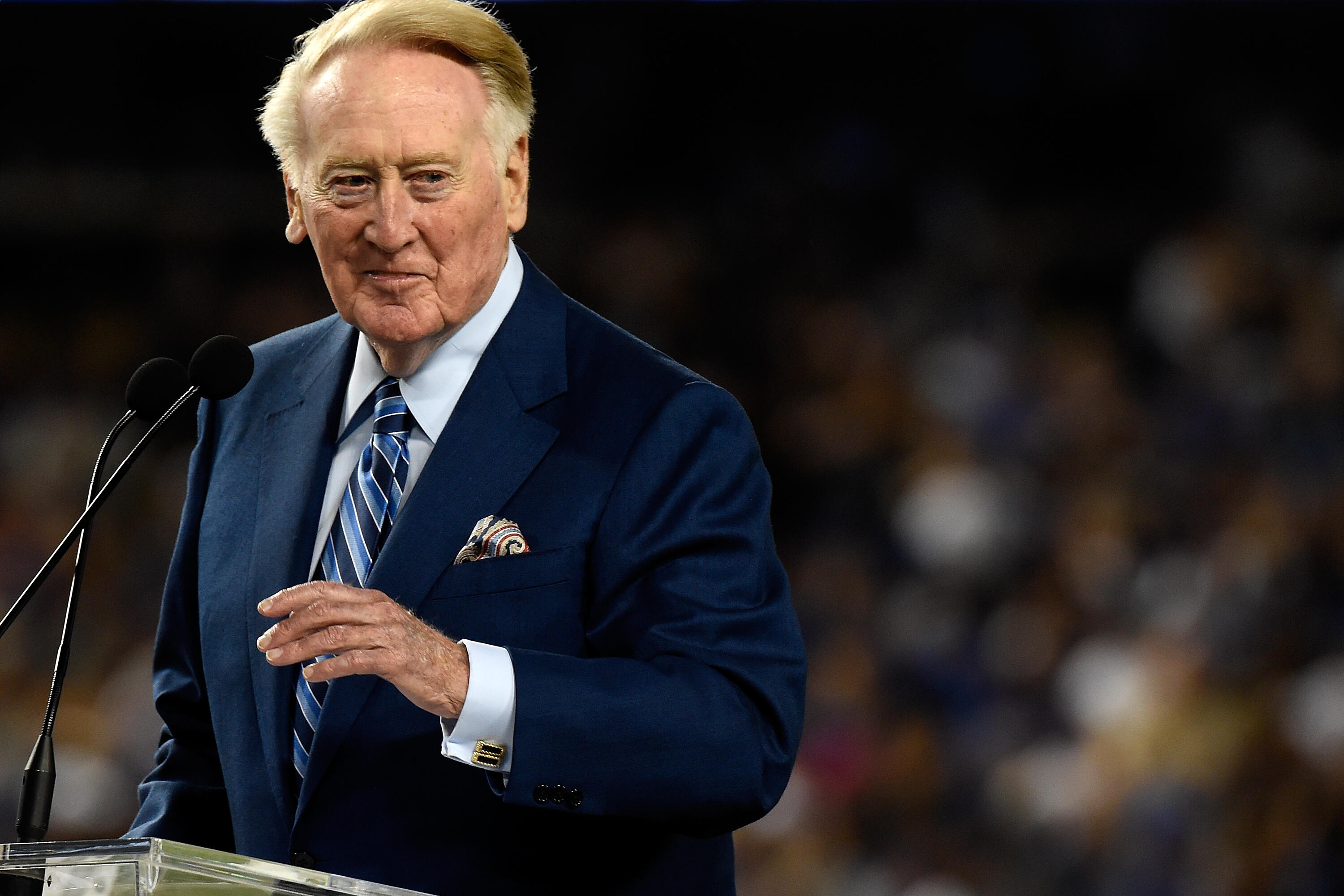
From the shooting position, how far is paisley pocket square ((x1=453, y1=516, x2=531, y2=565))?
1.36 m

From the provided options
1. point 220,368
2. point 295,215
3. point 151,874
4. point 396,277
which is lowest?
point 151,874

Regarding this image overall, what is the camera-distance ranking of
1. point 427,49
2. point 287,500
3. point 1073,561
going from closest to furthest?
point 427,49
point 287,500
point 1073,561

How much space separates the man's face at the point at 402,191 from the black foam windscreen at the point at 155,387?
18cm

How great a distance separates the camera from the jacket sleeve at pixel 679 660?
4.01 ft

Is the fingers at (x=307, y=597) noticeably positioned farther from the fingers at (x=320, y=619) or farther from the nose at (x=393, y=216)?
the nose at (x=393, y=216)

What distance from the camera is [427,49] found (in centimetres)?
140

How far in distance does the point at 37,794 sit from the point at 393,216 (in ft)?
1.90

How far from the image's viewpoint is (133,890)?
110cm

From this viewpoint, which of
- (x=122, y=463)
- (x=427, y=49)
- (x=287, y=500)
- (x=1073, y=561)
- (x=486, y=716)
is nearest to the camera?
(x=486, y=716)

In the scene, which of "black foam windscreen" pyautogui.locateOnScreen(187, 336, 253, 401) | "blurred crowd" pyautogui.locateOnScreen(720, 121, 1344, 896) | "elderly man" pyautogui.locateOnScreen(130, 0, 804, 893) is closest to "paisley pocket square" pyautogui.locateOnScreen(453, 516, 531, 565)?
"elderly man" pyautogui.locateOnScreen(130, 0, 804, 893)

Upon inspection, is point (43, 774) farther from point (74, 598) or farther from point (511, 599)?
point (511, 599)

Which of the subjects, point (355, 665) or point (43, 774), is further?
point (43, 774)

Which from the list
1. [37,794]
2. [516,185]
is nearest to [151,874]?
[37,794]

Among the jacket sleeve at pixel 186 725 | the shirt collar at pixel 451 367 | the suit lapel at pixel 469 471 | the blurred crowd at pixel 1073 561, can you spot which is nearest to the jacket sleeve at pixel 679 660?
the suit lapel at pixel 469 471
